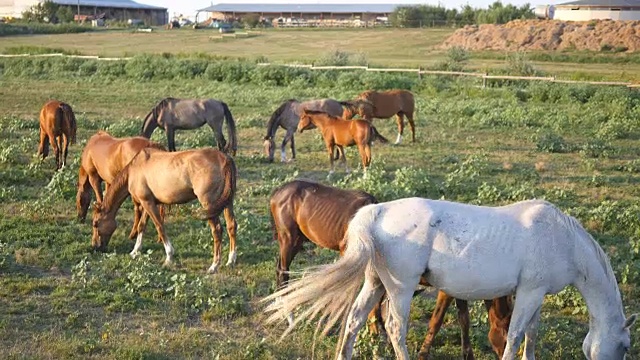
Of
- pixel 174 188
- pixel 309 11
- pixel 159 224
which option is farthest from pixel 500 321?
pixel 309 11

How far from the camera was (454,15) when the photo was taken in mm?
82375

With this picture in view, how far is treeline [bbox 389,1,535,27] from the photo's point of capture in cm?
7469

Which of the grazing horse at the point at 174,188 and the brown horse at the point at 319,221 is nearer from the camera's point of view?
the brown horse at the point at 319,221

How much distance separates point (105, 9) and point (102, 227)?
100 metres

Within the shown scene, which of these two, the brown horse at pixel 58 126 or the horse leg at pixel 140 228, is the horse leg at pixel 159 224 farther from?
the brown horse at pixel 58 126

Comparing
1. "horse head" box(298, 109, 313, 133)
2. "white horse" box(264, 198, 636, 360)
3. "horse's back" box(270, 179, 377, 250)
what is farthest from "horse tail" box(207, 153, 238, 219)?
"horse head" box(298, 109, 313, 133)

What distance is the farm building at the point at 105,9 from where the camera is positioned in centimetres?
9550

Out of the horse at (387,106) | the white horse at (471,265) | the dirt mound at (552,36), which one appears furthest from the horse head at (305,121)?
the dirt mound at (552,36)

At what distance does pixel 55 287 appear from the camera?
7.91m

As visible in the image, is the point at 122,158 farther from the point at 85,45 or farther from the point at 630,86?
the point at 85,45

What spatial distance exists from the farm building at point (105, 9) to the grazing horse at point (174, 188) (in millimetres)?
84739

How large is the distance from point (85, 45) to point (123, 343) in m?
51.2

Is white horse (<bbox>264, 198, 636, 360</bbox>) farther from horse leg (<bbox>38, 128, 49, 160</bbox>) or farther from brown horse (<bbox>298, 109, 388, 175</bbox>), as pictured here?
horse leg (<bbox>38, 128, 49, 160</bbox>)

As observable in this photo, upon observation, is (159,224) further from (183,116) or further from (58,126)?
(183,116)
